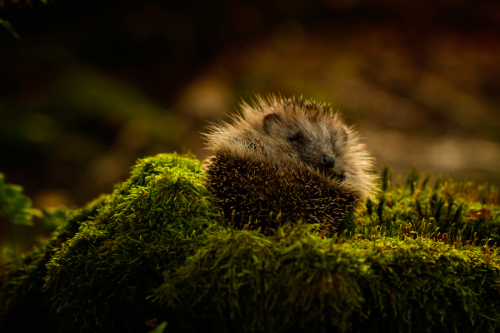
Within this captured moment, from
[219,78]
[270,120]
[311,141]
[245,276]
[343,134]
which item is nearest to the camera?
[245,276]

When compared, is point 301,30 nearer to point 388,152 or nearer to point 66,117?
point 388,152

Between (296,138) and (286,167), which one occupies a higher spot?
(296,138)

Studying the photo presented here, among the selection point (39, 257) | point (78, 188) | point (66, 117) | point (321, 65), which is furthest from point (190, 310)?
point (321, 65)

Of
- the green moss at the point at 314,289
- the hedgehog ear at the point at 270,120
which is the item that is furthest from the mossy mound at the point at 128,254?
the hedgehog ear at the point at 270,120

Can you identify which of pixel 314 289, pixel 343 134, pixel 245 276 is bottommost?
pixel 314 289

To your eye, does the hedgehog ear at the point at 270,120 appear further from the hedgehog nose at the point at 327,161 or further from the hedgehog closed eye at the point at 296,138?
the hedgehog nose at the point at 327,161

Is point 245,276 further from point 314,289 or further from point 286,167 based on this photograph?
point 286,167

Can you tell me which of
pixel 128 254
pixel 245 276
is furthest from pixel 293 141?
pixel 128 254
